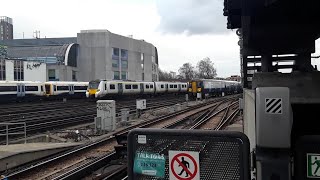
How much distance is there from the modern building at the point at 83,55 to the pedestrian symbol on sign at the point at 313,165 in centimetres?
7666

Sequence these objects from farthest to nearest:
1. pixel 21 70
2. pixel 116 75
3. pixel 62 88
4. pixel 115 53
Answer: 1. pixel 116 75
2. pixel 115 53
3. pixel 21 70
4. pixel 62 88

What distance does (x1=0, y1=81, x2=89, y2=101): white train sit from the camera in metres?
40.3

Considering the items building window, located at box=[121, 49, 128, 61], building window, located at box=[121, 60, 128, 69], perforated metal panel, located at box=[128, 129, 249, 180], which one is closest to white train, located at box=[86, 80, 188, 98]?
building window, located at box=[121, 60, 128, 69]

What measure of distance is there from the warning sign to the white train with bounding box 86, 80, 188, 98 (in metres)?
39.6

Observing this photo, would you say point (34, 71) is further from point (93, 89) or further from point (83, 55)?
point (93, 89)

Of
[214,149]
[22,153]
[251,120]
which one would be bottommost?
[22,153]

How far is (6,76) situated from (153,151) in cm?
6467

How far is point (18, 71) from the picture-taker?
6550cm

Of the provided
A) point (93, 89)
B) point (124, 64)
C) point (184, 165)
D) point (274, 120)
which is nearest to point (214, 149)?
point (184, 165)

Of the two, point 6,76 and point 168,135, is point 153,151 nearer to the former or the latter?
point 168,135

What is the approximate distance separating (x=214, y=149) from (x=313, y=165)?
0.87 metres

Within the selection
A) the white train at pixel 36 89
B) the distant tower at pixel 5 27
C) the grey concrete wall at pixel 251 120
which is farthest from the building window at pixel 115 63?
the grey concrete wall at pixel 251 120

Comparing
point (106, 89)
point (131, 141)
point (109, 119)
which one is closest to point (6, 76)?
point (106, 89)

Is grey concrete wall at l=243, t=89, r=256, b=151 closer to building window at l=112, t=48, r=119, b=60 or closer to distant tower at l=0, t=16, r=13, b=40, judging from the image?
building window at l=112, t=48, r=119, b=60
